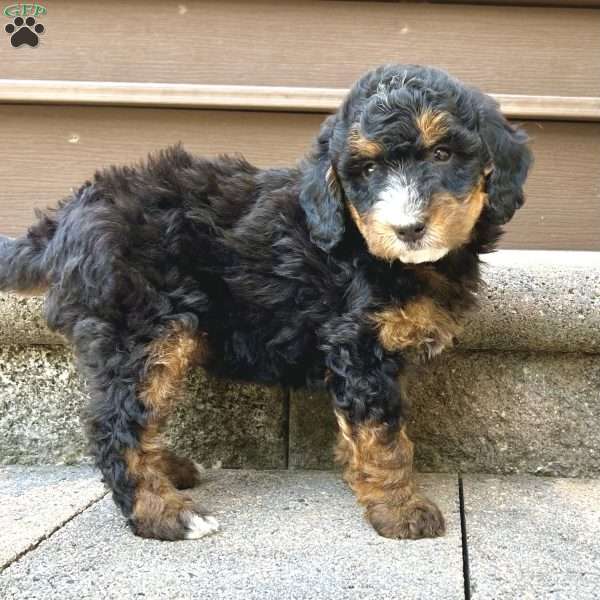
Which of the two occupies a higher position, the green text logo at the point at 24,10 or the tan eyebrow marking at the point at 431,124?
the green text logo at the point at 24,10

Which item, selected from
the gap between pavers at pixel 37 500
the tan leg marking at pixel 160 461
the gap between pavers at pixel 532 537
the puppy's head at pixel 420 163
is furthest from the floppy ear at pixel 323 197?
the gap between pavers at pixel 37 500

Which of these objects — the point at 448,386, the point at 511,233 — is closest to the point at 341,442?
the point at 448,386

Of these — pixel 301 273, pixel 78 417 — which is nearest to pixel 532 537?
A: pixel 301 273

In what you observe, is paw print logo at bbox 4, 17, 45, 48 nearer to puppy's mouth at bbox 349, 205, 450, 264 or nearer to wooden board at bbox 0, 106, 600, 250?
wooden board at bbox 0, 106, 600, 250

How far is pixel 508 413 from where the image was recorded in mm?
3576

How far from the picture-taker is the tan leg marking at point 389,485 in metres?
2.89

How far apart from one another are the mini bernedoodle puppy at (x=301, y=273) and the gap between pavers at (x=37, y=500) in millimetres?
315

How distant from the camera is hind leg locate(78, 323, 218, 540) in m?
2.93

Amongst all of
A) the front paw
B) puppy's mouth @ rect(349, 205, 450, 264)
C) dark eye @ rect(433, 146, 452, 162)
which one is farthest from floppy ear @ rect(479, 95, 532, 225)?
the front paw

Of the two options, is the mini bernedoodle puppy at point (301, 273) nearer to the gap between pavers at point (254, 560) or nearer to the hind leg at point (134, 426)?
the hind leg at point (134, 426)

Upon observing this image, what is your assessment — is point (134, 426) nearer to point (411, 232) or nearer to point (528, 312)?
point (411, 232)

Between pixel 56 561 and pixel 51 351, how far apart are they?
1.26 m

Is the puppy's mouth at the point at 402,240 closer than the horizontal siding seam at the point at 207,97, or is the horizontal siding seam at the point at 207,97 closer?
the puppy's mouth at the point at 402,240

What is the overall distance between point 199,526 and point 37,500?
0.81 meters
